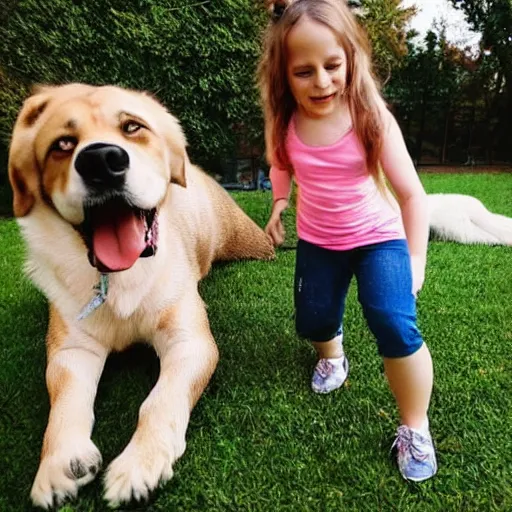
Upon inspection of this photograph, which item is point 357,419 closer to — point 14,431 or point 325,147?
point 325,147

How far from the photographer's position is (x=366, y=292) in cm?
184

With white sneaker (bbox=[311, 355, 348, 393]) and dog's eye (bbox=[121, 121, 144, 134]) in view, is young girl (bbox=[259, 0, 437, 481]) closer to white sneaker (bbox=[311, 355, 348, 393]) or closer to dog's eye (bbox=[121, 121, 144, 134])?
white sneaker (bbox=[311, 355, 348, 393])

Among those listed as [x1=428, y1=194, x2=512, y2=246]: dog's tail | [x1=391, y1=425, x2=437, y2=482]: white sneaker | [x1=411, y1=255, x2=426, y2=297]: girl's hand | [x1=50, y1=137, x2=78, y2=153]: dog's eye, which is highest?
[x1=50, y1=137, x2=78, y2=153]: dog's eye

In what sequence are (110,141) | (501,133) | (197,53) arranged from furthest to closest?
1. (501,133)
2. (197,53)
3. (110,141)

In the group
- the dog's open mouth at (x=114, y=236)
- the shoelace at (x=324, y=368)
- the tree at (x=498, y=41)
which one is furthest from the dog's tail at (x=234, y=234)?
the tree at (x=498, y=41)

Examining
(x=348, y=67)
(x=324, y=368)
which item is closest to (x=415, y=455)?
(x=324, y=368)

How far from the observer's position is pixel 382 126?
1.82 m

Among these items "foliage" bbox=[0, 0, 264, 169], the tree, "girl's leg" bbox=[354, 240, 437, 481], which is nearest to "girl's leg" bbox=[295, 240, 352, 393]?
"girl's leg" bbox=[354, 240, 437, 481]

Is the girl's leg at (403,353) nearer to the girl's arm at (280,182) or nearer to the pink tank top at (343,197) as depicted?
the pink tank top at (343,197)

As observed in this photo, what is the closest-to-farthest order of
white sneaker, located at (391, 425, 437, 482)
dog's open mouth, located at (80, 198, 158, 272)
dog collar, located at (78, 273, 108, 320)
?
white sneaker, located at (391, 425, 437, 482)
dog's open mouth, located at (80, 198, 158, 272)
dog collar, located at (78, 273, 108, 320)

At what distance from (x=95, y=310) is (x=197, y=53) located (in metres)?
3.82

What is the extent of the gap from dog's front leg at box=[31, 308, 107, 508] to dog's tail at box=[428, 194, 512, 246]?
3.23 metres

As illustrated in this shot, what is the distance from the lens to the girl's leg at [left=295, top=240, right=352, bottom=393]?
6.75 feet

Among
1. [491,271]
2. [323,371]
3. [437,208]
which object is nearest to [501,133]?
[437,208]
